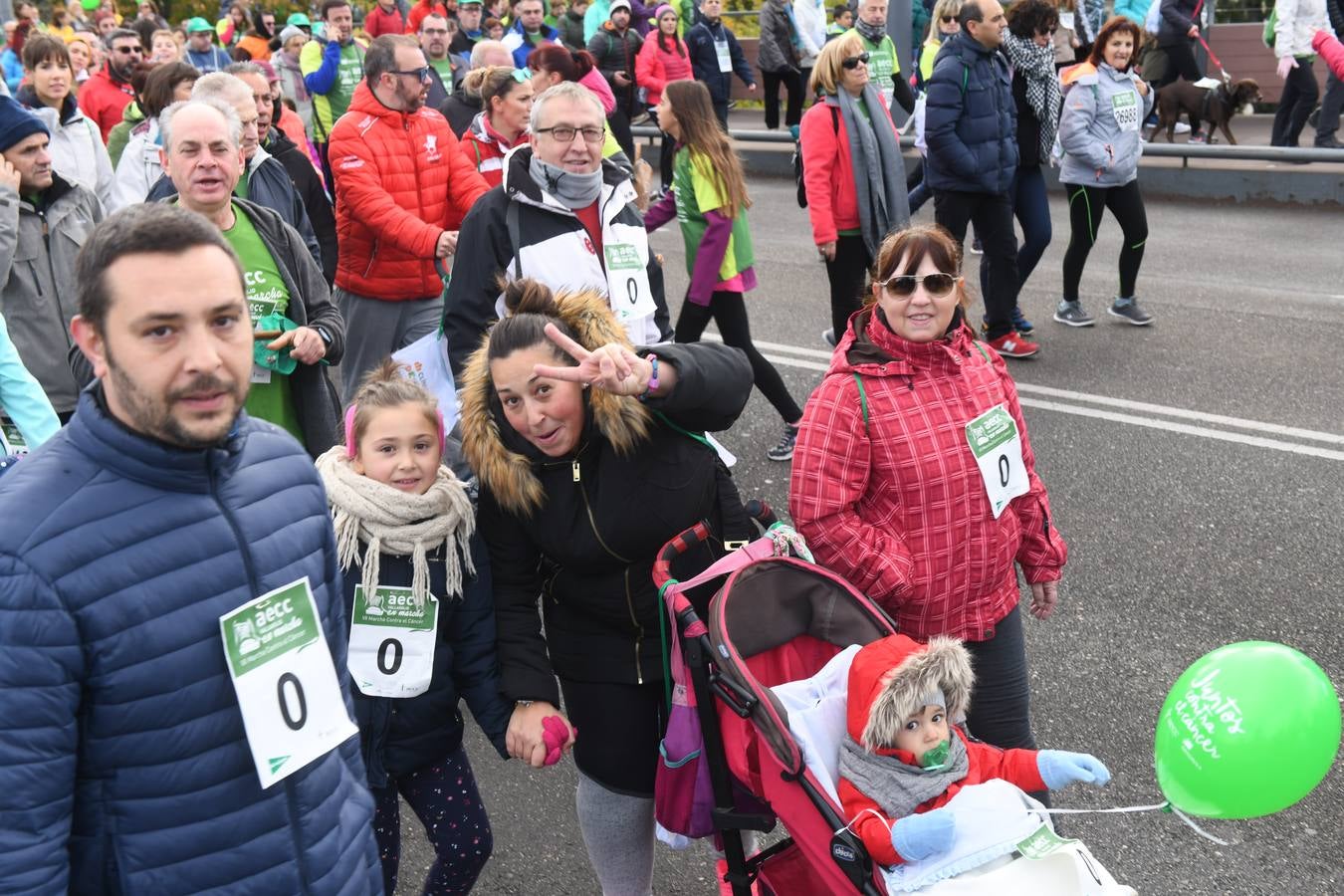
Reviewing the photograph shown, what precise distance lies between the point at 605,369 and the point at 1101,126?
6.38 m

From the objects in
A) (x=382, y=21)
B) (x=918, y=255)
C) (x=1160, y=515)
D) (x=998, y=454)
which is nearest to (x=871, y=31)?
(x=382, y=21)

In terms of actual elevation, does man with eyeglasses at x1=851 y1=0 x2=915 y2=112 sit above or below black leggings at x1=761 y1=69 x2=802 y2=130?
above

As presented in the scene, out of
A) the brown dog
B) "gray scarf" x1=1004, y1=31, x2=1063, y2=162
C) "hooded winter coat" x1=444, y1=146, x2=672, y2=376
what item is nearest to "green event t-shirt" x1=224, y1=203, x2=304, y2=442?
"hooded winter coat" x1=444, y1=146, x2=672, y2=376

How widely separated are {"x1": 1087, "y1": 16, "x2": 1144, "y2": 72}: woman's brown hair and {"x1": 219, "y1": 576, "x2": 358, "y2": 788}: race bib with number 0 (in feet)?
24.1

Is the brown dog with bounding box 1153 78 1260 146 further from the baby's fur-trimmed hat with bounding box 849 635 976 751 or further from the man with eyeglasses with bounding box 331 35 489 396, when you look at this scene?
the baby's fur-trimmed hat with bounding box 849 635 976 751

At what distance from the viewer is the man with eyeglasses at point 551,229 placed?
4457 millimetres

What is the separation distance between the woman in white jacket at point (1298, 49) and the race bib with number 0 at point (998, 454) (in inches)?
431

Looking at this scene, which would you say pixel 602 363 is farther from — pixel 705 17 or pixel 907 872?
pixel 705 17

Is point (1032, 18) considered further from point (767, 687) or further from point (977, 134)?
point (767, 687)

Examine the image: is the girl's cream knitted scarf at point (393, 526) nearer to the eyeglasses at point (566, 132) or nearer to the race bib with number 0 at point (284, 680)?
the race bib with number 0 at point (284, 680)

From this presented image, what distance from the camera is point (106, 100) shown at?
1060 cm

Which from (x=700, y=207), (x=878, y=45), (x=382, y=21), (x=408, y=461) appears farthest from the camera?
(x=382, y=21)

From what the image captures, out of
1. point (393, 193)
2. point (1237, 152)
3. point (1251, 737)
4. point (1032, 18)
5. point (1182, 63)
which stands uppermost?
point (1032, 18)

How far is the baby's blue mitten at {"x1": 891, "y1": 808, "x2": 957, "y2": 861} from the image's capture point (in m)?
2.42
